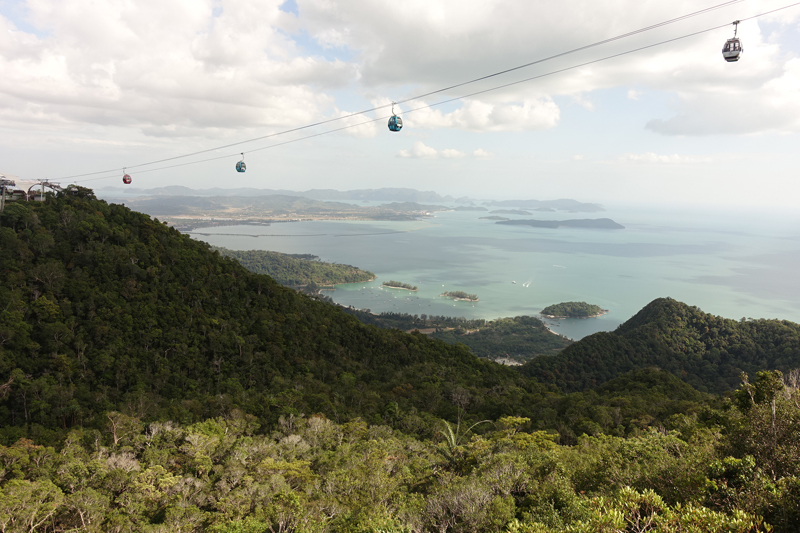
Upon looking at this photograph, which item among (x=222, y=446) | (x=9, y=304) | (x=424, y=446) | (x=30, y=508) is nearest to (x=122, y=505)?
(x=30, y=508)

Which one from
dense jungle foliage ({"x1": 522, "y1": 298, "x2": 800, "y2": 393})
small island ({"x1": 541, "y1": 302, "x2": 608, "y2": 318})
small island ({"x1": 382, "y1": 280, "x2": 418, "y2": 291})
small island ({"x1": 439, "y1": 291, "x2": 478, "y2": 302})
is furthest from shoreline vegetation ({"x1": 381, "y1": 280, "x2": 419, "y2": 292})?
dense jungle foliage ({"x1": 522, "y1": 298, "x2": 800, "y2": 393})

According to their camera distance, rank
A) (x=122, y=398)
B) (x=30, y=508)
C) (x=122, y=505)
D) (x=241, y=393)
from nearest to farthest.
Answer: (x=30, y=508) < (x=122, y=505) < (x=122, y=398) < (x=241, y=393)

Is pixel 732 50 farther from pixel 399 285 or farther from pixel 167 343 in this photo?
pixel 399 285

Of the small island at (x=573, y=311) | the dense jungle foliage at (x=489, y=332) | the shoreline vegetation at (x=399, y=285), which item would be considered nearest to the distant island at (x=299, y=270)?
the shoreline vegetation at (x=399, y=285)

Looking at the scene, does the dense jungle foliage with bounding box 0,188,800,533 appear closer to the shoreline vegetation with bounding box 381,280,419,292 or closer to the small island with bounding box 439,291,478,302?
the small island with bounding box 439,291,478,302

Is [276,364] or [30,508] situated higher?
[30,508]

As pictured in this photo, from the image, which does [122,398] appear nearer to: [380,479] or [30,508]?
[30,508]

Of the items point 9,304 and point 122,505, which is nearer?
point 122,505
